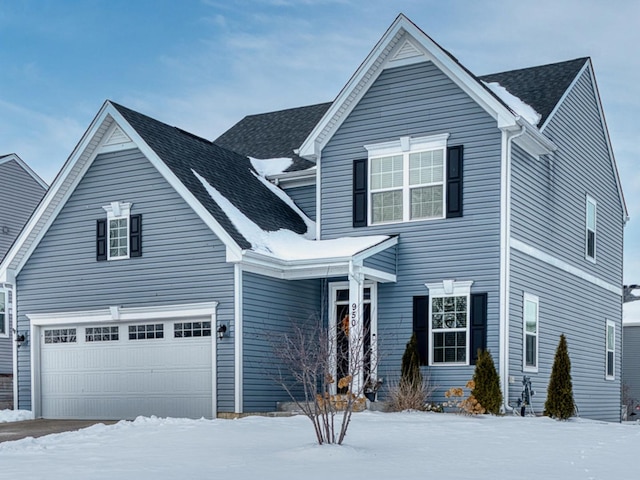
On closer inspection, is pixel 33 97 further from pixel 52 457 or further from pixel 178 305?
pixel 52 457

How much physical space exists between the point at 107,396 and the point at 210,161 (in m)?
5.66

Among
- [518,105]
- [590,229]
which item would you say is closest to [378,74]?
[518,105]

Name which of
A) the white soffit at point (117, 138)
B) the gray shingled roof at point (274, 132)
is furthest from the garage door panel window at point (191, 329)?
the gray shingled roof at point (274, 132)

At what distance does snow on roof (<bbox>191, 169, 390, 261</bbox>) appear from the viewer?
56.7 ft

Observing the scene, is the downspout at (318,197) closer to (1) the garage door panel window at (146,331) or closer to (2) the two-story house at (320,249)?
(2) the two-story house at (320,249)

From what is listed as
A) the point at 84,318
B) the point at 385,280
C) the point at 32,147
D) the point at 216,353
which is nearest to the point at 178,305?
the point at 216,353

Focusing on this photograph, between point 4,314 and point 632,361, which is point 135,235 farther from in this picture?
point 632,361

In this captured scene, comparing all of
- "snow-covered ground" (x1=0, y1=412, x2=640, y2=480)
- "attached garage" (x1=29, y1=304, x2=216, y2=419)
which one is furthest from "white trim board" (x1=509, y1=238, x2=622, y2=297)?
"attached garage" (x1=29, y1=304, x2=216, y2=419)

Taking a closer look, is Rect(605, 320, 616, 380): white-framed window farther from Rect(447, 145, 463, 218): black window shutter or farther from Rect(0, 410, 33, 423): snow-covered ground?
Rect(0, 410, 33, 423): snow-covered ground

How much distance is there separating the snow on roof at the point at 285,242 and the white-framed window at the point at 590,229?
6.70 m

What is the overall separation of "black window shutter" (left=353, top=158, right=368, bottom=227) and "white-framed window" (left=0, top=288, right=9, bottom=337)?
504 inches

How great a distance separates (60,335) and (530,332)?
10361 millimetres

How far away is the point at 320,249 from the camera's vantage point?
18.0 meters

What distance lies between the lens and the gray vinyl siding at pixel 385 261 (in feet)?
56.5
